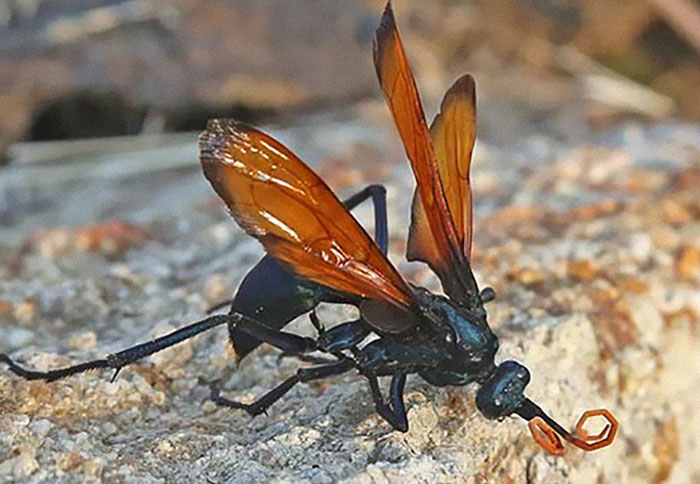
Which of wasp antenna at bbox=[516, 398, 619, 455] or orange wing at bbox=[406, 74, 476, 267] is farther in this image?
orange wing at bbox=[406, 74, 476, 267]

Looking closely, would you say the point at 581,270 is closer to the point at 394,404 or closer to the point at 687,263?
the point at 687,263

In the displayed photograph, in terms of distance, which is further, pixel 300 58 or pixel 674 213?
pixel 300 58

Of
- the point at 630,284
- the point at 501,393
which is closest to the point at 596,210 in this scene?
the point at 630,284

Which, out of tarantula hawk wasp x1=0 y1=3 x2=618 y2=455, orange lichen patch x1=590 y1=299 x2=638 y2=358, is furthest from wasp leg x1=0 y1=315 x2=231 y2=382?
orange lichen patch x1=590 y1=299 x2=638 y2=358

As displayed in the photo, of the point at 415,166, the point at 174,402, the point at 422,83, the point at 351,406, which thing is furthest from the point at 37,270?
the point at 422,83

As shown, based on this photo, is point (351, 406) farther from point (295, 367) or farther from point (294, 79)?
point (294, 79)

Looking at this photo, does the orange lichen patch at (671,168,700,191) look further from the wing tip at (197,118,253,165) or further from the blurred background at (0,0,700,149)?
the wing tip at (197,118,253,165)

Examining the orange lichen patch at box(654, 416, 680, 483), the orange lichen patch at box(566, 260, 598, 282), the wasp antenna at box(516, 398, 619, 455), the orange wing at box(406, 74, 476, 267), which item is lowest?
the orange lichen patch at box(654, 416, 680, 483)

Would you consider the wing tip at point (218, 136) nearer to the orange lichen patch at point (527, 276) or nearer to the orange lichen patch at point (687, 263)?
the orange lichen patch at point (527, 276)
